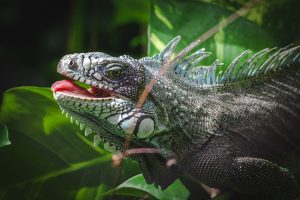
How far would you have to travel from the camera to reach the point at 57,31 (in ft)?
15.9

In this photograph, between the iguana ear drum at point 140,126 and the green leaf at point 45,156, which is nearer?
the iguana ear drum at point 140,126

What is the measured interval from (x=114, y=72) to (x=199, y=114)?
0.40 metres

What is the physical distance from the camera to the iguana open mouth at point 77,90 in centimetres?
184

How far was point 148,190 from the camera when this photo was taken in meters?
2.04

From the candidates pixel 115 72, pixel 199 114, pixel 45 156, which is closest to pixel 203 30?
pixel 199 114

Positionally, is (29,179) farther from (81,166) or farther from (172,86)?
(172,86)

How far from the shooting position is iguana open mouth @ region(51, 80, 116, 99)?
1.84 m

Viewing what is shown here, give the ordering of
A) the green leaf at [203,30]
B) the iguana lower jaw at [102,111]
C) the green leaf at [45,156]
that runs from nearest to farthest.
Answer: the iguana lower jaw at [102,111]
the green leaf at [45,156]
the green leaf at [203,30]

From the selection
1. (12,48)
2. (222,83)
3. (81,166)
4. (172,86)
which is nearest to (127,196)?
(81,166)

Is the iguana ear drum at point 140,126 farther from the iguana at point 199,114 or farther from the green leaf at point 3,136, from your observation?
the green leaf at point 3,136

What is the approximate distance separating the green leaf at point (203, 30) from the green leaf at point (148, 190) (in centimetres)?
63

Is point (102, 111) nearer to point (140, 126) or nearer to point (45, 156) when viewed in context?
point (140, 126)

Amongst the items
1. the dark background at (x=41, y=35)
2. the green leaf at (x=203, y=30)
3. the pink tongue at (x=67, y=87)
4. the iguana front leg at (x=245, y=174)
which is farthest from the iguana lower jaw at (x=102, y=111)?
the dark background at (x=41, y=35)

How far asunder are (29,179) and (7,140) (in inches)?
9.8
